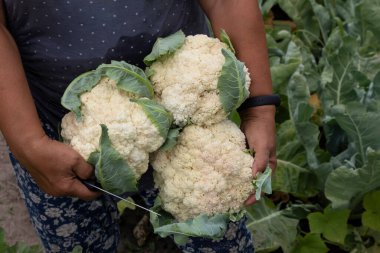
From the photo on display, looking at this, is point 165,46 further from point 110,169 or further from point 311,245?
point 311,245

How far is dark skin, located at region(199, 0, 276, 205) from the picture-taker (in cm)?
119

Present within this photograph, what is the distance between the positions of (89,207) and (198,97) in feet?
1.39

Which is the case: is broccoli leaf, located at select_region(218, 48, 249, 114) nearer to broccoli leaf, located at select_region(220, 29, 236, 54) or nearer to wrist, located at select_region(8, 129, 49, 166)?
broccoli leaf, located at select_region(220, 29, 236, 54)

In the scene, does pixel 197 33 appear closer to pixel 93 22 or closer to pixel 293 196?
pixel 93 22

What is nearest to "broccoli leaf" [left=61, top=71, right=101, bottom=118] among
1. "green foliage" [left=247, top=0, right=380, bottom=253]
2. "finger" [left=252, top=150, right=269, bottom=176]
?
"finger" [left=252, top=150, right=269, bottom=176]

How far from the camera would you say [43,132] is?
1096mm

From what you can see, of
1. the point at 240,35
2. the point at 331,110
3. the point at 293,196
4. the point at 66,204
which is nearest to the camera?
the point at 240,35

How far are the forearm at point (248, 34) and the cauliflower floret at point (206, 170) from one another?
0.13 meters

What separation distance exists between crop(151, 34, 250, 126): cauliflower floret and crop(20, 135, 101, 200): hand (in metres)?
0.18

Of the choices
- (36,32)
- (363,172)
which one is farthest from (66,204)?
(363,172)

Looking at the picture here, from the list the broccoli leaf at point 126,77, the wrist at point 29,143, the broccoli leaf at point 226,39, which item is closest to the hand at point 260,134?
the broccoli leaf at point 226,39

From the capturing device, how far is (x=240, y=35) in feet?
3.91

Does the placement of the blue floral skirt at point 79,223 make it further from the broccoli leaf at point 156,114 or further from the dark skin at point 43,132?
the broccoli leaf at point 156,114

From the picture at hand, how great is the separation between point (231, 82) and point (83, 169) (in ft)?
0.97
